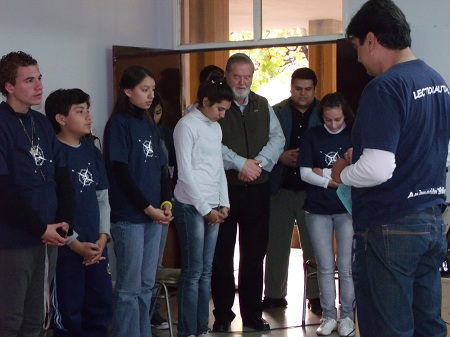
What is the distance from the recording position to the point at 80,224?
12.0 feet

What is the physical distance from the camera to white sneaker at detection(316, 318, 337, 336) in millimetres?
4527

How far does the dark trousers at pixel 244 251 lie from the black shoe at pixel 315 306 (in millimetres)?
589

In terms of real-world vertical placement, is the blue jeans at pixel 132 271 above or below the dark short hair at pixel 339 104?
below

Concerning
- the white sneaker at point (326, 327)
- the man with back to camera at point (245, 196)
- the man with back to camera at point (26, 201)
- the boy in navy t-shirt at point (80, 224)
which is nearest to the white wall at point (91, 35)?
the boy in navy t-shirt at point (80, 224)

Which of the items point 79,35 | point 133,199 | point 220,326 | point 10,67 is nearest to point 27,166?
point 10,67

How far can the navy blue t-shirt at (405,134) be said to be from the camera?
2.36 metres

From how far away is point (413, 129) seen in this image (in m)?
2.40

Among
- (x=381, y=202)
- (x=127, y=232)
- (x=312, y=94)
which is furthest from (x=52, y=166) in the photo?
(x=312, y=94)

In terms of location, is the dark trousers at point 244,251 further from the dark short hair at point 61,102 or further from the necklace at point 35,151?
the necklace at point 35,151

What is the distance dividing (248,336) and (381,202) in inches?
88.8

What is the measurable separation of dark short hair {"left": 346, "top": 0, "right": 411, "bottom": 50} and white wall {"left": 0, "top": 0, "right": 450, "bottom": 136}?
8.22ft

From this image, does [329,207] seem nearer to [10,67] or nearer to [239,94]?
[239,94]

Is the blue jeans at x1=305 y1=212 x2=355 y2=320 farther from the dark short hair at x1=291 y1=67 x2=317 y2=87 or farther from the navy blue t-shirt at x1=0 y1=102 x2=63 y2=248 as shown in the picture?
the navy blue t-shirt at x1=0 y1=102 x2=63 y2=248

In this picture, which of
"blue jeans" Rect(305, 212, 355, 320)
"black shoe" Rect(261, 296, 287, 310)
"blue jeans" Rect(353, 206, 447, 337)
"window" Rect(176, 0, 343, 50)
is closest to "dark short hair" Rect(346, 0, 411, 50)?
"blue jeans" Rect(353, 206, 447, 337)
